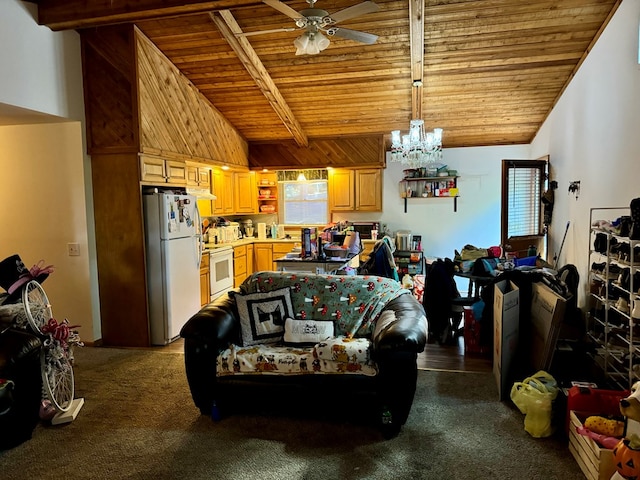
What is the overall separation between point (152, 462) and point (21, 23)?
3.68 metres

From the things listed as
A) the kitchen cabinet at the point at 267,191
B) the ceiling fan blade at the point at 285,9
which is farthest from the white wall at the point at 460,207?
the ceiling fan blade at the point at 285,9

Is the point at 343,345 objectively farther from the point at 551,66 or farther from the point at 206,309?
the point at 551,66

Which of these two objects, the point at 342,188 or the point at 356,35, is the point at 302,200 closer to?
the point at 342,188

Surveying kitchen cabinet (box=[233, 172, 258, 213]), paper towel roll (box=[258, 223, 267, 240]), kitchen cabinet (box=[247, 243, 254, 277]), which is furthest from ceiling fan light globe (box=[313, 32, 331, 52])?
paper towel roll (box=[258, 223, 267, 240])

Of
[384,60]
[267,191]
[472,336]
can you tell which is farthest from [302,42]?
[267,191]

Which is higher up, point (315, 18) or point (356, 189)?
point (315, 18)

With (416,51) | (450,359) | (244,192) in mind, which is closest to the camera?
(450,359)

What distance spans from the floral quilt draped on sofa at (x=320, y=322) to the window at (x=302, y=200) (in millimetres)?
4023

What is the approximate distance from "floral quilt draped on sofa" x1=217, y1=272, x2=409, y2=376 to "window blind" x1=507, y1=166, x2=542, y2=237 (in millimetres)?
2841

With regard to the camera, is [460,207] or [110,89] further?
[460,207]

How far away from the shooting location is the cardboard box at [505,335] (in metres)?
3.18

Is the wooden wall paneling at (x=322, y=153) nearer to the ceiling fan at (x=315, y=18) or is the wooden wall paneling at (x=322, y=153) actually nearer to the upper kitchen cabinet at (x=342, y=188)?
the upper kitchen cabinet at (x=342, y=188)

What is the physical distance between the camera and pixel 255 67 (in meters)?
4.88

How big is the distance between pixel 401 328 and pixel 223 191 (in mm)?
4709
